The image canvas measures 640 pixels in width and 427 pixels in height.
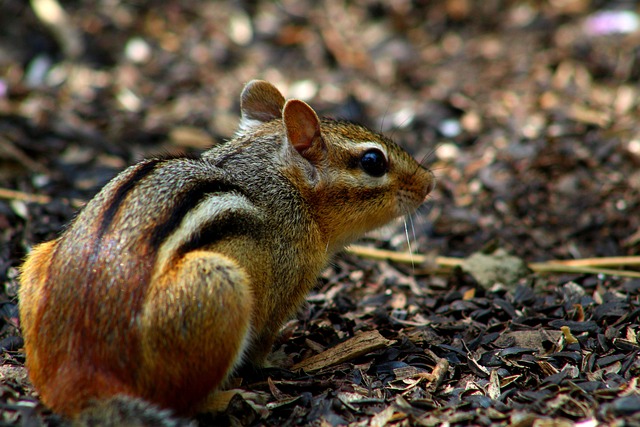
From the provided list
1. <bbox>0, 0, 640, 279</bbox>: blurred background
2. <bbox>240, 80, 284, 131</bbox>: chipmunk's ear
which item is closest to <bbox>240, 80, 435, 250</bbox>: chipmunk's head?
<bbox>240, 80, 284, 131</bbox>: chipmunk's ear

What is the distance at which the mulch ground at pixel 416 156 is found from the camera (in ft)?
14.7

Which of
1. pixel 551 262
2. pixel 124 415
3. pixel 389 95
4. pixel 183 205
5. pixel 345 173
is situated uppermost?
pixel 183 205

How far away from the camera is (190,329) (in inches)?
145

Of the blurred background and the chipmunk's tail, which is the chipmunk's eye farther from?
the chipmunk's tail

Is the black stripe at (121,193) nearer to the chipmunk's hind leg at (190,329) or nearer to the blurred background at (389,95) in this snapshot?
the chipmunk's hind leg at (190,329)

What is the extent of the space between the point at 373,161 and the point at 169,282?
1.89 metres

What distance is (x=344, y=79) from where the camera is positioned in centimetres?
924

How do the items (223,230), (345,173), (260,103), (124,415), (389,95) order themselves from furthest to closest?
(389,95)
(260,103)
(345,173)
(223,230)
(124,415)

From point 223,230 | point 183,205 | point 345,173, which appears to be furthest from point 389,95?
point 183,205

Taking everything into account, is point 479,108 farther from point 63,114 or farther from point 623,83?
point 63,114

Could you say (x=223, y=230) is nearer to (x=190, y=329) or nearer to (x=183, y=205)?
(x=183, y=205)

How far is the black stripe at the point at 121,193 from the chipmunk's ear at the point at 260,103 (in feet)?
4.28

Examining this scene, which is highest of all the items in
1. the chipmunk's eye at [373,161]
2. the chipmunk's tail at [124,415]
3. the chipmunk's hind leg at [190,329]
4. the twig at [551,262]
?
the chipmunk's eye at [373,161]

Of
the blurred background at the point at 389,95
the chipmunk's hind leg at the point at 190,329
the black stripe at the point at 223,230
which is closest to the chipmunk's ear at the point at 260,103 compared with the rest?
the black stripe at the point at 223,230
